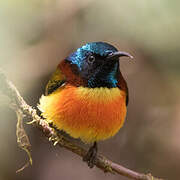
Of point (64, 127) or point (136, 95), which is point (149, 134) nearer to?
point (136, 95)

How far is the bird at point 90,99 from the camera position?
3410 millimetres

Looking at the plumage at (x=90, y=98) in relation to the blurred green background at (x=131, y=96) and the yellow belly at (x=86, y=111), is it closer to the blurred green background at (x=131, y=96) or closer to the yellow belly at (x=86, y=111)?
the yellow belly at (x=86, y=111)

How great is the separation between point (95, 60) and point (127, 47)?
3126 mm

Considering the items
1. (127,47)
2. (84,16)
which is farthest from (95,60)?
(127,47)

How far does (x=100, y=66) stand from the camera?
3502mm

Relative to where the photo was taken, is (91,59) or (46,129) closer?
(46,129)

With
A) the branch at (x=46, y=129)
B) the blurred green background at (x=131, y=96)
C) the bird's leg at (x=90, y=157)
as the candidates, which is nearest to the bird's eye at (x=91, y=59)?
the branch at (x=46, y=129)

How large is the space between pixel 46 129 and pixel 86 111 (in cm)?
40

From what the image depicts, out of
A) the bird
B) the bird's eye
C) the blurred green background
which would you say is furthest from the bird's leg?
the blurred green background

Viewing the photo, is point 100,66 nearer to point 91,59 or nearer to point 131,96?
point 91,59

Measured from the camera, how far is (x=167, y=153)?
21.0ft

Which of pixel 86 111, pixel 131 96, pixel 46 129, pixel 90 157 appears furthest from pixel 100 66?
pixel 131 96

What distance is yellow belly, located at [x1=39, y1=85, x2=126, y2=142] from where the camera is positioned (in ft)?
11.2

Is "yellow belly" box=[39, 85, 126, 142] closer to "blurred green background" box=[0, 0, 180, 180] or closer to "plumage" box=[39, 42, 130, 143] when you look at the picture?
"plumage" box=[39, 42, 130, 143]
